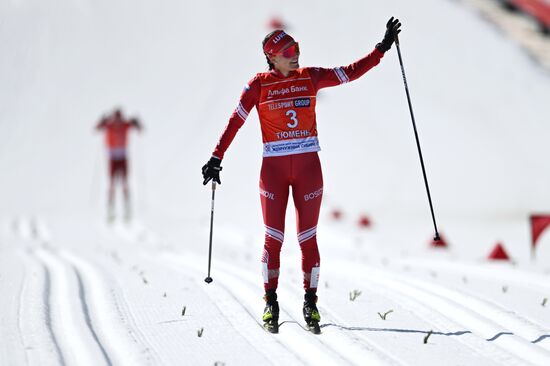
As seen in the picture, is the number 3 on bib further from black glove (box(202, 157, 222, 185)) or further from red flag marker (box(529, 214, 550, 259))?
red flag marker (box(529, 214, 550, 259))

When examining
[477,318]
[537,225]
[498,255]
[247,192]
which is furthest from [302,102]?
[247,192]

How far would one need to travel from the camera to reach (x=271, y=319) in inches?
191

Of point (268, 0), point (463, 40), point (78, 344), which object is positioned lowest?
point (78, 344)

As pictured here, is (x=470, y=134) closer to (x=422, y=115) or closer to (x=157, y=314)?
(x=422, y=115)

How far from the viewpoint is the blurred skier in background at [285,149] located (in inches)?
198

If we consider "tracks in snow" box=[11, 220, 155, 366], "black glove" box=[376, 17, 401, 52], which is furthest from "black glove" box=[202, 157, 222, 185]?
"black glove" box=[376, 17, 401, 52]

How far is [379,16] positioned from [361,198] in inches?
459

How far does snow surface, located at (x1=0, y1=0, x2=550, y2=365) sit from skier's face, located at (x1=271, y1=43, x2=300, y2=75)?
1.88 meters

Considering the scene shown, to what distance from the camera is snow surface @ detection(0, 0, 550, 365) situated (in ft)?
15.3

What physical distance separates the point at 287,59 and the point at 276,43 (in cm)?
14

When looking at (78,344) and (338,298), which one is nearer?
(78,344)

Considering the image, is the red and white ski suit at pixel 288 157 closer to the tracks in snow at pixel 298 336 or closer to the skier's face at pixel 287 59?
the skier's face at pixel 287 59

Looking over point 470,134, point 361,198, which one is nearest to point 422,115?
point 470,134

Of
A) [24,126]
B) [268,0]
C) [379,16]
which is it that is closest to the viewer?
[24,126]
